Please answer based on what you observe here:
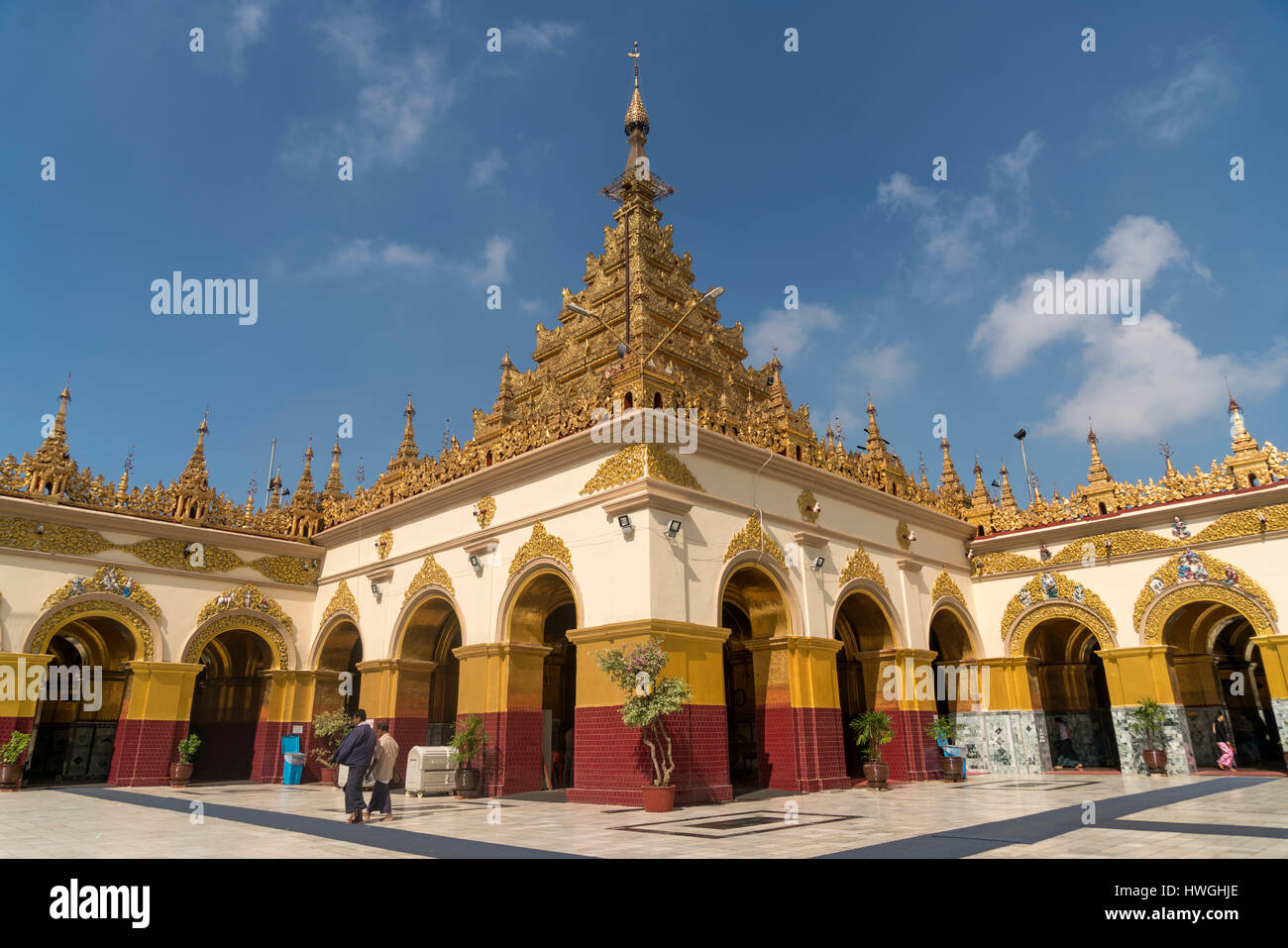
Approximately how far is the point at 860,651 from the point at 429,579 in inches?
409

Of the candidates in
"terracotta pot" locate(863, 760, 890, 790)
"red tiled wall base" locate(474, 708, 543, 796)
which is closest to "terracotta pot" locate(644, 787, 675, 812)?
"red tiled wall base" locate(474, 708, 543, 796)

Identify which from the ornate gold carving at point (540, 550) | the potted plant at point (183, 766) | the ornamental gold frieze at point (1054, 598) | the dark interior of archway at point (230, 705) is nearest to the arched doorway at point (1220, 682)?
the ornamental gold frieze at point (1054, 598)

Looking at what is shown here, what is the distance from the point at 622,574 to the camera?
14352 mm

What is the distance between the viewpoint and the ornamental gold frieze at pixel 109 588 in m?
18.5

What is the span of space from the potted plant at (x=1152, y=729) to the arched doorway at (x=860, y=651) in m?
5.91

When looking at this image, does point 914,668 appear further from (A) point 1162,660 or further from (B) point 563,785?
(B) point 563,785

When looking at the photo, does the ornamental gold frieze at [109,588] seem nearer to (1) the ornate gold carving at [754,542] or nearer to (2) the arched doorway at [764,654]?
(2) the arched doorway at [764,654]

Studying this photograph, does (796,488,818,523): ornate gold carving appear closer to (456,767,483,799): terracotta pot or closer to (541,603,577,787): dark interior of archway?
(541,603,577,787): dark interior of archway

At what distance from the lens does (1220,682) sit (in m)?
25.4

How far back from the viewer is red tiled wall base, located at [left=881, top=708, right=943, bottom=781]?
18609 mm

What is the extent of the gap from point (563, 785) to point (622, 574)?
22.1 feet

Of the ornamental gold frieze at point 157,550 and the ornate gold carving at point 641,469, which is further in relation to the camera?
the ornamental gold frieze at point 157,550

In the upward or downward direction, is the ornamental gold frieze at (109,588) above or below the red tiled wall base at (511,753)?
above
